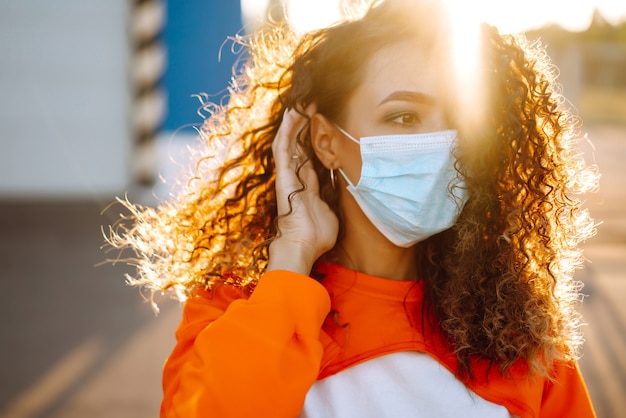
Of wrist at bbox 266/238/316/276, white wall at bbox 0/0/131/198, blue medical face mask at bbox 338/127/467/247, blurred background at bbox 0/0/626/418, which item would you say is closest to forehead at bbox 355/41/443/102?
blue medical face mask at bbox 338/127/467/247

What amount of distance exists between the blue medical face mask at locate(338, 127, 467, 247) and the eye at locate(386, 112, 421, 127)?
0.04m

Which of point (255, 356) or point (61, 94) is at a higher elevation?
point (255, 356)

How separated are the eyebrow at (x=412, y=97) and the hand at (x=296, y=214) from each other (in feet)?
0.95

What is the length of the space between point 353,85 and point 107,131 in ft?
29.3

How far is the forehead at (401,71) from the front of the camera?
1.92 metres

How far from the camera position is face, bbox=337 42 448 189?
1.92 meters

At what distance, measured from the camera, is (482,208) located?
2033 millimetres

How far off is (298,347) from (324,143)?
2.16ft

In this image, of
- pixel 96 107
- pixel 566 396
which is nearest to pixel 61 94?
pixel 96 107

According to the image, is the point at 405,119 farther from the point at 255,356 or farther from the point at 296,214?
the point at 255,356

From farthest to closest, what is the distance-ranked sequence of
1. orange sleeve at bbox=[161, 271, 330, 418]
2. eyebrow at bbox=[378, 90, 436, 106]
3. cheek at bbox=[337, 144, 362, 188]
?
cheek at bbox=[337, 144, 362, 188], eyebrow at bbox=[378, 90, 436, 106], orange sleeve at bbox=[161, 271, 330, 418]

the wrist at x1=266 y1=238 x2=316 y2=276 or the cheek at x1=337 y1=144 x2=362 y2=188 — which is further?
the cheek at x1=337 y1=144 x2=362 y2=188

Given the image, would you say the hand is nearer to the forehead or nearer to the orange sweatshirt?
the orange sweatshirt

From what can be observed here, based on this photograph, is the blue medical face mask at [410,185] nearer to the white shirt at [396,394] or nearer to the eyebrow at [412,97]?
the eyebrow at [412,97]
